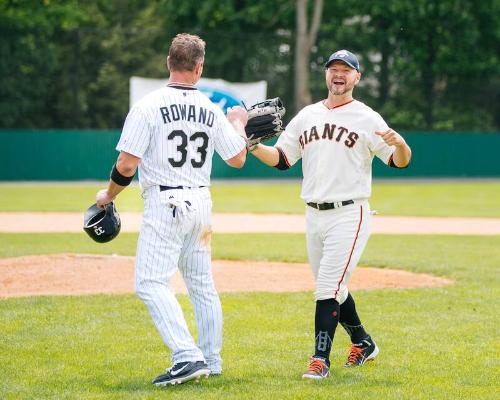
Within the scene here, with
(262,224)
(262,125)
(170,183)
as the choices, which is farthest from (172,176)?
(262,224)

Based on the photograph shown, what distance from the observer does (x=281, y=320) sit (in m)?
8.32

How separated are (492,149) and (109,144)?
1240 cm

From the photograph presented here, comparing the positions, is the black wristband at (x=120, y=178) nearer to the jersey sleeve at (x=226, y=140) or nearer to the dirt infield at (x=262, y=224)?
the jersey sleeve at (x=226, y=140)

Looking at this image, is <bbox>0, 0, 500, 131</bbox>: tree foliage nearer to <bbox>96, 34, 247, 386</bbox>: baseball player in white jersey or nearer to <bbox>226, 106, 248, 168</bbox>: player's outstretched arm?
<bbox>226, 106, 248, 168</bbox>: player's outstretched arm

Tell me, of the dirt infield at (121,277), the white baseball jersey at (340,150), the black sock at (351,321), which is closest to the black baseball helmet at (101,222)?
the white baseball jersey at (340,150)

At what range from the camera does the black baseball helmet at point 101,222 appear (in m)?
6.29

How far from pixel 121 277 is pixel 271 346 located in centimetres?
369

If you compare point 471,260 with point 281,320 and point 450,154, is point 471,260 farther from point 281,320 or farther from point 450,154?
point 450,154

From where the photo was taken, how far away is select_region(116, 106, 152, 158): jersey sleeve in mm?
5762

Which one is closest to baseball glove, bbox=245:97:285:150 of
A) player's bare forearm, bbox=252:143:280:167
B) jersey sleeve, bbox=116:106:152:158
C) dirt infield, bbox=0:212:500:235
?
player's bare forearm, bbox=252:143:280:167

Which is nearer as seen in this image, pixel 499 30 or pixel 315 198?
pixel 315 198

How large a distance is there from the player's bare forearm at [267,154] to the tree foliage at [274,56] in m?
23.2

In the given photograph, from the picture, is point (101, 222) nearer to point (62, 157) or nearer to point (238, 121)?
point (238, 121)

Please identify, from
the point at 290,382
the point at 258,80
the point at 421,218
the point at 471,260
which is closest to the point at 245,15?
the point at 258,80
